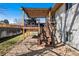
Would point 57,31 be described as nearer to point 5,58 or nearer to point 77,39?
point 77,39

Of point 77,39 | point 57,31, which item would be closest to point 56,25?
point 57,31

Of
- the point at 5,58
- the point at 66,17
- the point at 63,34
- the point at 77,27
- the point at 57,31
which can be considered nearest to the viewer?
the point at 5,58

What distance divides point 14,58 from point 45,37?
10.8ft

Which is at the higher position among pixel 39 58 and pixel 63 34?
pixel 63 34

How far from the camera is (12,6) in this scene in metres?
6.07

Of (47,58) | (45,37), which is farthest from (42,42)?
(47,58)

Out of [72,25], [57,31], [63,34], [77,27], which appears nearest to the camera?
[77,27]

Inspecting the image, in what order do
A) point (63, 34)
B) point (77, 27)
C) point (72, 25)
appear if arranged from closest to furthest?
point (77, 27) → point (72, 25) → point (63, 34)

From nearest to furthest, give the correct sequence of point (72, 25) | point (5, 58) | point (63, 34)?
1. point (5, 58)
2. point (72, 25)
3. point (63, 34)

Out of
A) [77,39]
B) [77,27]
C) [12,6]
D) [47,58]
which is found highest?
[12,6]

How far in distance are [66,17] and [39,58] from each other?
9.37ft

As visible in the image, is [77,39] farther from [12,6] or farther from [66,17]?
[12,6]

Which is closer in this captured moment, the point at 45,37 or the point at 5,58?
the point at 5,58

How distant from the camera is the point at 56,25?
29.1 feet
